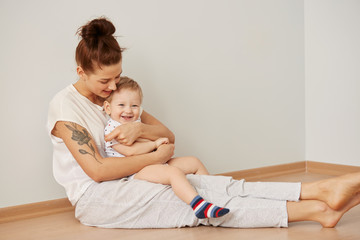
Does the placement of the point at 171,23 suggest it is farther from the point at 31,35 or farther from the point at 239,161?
the point at 239,161

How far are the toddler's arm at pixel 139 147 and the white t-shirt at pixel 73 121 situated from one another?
0.12m

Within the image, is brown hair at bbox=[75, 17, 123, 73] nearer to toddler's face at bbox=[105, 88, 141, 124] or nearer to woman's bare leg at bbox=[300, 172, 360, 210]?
toddler's face at bbox=[105, 88, 141, 124]

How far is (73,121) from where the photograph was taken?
6.53ft

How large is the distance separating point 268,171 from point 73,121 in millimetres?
1812

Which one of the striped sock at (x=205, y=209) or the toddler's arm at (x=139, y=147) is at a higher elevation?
the toddler's arm at (x=139, y=147)

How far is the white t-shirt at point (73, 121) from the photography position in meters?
2.02

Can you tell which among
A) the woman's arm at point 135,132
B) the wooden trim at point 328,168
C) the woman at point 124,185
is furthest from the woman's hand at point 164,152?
the wooden trim at point 328,168

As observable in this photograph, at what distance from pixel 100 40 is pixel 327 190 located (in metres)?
1.23

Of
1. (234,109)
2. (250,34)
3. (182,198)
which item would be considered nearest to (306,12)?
(250,34)

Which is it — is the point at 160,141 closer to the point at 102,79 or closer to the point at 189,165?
the point at 189,165

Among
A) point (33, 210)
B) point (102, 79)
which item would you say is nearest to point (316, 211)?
point (102, 79)

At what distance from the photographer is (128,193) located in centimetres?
193

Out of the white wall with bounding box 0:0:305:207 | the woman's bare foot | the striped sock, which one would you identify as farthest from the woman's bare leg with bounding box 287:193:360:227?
the white wall with bounding box 0:0:305:207

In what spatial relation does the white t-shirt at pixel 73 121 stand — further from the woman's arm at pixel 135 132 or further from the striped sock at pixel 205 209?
the striped sock at pixel 205 209
